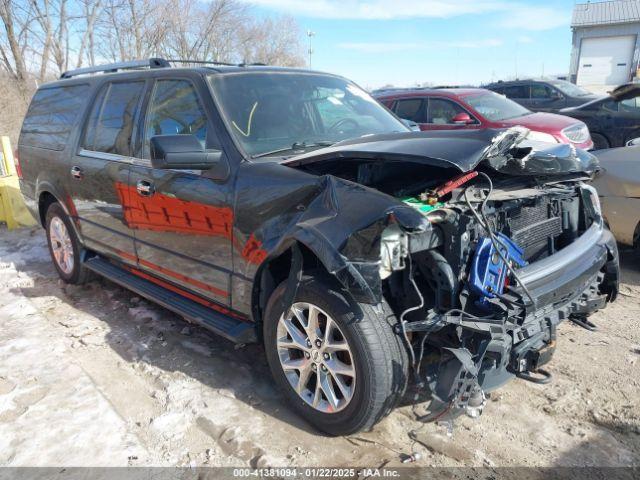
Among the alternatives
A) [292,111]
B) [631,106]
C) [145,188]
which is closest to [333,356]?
[292,111]

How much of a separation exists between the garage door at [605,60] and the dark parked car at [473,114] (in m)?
34.3

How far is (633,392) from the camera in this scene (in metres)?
3.07

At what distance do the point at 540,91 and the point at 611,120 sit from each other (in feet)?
12.5

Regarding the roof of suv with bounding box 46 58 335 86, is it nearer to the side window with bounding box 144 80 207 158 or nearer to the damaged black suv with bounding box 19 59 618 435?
the damaged black suv with bounding box 19 59 618 435

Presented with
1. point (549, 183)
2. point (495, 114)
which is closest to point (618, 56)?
point (495, 114)

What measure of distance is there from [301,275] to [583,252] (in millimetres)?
1678

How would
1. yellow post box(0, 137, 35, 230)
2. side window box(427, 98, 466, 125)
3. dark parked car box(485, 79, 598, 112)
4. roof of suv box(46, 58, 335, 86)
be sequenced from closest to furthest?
roof of suv box(46, 58, 335, 86) → yellow post box(0, 137, 35, 230) → side window box(427, 98, 466, 125) → dark parked car box(485, 79, 598, 112)

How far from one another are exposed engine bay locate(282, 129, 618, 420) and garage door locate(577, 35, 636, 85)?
4113 cm

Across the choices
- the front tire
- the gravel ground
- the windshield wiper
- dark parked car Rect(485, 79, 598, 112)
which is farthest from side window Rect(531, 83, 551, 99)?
the front tire

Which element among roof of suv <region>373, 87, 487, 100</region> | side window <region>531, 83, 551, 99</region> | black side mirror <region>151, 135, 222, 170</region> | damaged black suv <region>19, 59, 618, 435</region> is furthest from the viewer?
side window <region>531, 83, 551, 99</region>

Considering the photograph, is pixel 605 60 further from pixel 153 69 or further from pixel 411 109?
pixel 153 69

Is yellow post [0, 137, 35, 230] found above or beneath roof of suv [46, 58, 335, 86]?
beneath

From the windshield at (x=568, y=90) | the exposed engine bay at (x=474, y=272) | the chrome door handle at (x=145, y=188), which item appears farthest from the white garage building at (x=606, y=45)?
the chrome door handle at (x=145, y=188)

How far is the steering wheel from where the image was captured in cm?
379
